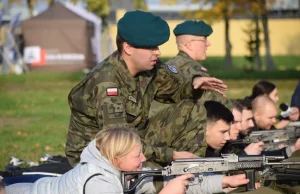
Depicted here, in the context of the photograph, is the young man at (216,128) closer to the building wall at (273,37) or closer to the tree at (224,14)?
the tree at (224,14)

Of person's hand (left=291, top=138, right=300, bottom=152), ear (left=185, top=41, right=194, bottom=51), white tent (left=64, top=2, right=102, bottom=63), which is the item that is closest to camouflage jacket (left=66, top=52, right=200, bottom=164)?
person's hand (left=291, top=138, right=300, bottom=152)

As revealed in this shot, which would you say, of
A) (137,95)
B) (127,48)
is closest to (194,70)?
(137,95)

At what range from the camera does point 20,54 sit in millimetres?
35156

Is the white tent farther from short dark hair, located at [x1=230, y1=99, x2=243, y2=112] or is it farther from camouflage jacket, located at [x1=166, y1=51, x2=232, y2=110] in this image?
camouflage jacket, located at [x1=166, y1=51, x2=232, y2=110]

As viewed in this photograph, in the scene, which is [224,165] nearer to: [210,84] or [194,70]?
[210,84]

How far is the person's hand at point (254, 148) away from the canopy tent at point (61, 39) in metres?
25.1

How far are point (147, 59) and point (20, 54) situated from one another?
28.9 metres

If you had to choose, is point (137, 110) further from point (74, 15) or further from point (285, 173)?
point (74, 15)

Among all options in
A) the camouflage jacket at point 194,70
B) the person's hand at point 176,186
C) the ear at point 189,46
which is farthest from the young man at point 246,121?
the person's hand at point 176,186

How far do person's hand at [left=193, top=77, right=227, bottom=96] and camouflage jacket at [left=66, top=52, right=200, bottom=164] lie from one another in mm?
178

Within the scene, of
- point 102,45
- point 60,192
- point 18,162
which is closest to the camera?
point 60,192

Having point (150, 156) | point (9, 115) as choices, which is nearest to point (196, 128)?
point (150, 156)

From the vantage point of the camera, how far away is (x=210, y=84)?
22.9ft

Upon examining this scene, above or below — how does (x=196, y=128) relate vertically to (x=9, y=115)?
above
